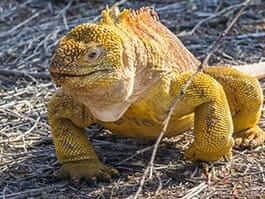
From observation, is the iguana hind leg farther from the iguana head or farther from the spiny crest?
the iguana head

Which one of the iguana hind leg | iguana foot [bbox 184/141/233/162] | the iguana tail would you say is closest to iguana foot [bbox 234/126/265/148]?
the iguana hind leg

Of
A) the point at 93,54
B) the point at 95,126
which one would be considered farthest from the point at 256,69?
the point at 93,54

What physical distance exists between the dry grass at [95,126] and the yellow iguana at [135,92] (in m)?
0.17

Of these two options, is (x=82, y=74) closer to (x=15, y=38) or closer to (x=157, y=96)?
(x=157, y=96)

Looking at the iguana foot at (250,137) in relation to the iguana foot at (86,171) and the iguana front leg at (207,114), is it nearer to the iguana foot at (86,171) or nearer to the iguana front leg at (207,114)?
the iguana front leg at (207,114)

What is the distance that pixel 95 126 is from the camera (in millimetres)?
6152

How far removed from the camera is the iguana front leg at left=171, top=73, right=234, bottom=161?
4918 mm

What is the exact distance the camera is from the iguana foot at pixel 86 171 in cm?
499

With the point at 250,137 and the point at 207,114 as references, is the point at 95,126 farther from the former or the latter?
the point at 207,114

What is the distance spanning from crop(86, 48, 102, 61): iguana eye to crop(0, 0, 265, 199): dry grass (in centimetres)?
63

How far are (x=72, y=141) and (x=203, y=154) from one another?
93cm

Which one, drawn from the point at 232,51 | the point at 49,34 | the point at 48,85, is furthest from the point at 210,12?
the point at 48,85

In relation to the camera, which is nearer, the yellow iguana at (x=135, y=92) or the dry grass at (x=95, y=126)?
the yellow iguana at (x=135, y=92)

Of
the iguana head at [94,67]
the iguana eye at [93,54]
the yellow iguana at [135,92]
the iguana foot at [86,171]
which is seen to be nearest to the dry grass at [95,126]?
the iguana foot at [86,171]
